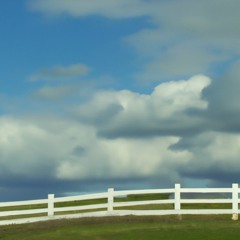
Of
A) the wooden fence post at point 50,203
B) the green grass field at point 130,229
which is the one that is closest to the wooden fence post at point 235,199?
the green grass field at point 130,229

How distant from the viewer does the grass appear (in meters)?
26.4

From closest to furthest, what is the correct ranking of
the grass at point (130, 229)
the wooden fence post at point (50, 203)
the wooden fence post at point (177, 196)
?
the grass at point (130, 229) → the wooden fence post at point (177, 196) → the wooden fence post at point (50, 203)

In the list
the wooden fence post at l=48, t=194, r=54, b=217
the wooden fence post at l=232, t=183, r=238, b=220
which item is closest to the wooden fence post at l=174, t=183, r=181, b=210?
the wooden fence post at l=232, t=183, r=238, b=220

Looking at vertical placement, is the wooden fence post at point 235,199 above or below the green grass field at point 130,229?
above

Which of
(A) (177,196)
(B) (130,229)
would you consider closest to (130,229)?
(B) (130,229)

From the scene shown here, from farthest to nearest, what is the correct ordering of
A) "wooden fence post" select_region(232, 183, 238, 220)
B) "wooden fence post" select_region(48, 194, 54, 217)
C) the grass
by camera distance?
"wooden fence post" select_region(48, 194, 54, 217) → "wooden fence post" select_region(232, 183, 238, 220) → the grass

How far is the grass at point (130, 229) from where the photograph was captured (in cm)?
2642

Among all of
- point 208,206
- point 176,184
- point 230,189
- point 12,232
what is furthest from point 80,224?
point 208,206

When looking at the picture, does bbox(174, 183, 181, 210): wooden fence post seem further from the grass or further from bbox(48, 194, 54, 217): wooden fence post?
bbox(48, 194, 54, 217): wooden fence post

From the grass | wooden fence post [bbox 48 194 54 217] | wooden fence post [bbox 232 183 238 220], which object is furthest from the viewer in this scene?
wooden fence post [bbox 48 194 54 217]

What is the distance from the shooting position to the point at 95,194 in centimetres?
3494

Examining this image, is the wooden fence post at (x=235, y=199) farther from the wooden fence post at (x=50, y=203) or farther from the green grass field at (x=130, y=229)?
the wooden fence post at (x=50, y=203)

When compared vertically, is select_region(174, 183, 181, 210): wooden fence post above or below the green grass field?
above

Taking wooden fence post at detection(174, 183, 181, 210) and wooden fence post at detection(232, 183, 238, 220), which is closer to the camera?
wooden fence post at detection(232, 183, 238, 220)
